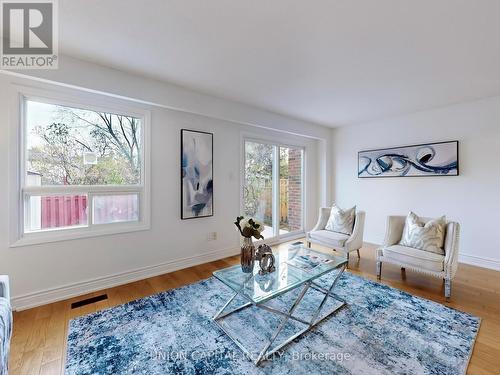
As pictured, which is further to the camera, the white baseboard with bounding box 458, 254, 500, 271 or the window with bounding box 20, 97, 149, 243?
the white baseboard with bounding box 458, 254, 500, 271

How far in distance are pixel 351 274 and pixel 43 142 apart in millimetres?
3946

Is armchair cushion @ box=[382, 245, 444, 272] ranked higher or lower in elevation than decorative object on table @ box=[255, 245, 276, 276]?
lower

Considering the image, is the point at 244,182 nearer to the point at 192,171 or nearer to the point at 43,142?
the point at 192,171

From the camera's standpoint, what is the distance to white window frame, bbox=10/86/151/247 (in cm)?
223

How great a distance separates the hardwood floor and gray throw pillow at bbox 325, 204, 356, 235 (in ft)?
1.70

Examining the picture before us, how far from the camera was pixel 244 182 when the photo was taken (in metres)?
4.09

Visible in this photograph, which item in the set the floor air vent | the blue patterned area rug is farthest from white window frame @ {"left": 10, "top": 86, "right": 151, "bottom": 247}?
the blue patterned area rug

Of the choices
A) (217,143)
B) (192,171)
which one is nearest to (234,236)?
(192,171)

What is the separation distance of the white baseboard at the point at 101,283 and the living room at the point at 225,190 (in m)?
0.02

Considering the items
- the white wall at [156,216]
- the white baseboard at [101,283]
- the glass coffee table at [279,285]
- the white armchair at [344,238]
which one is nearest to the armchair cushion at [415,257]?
the white armchair at [344,238]

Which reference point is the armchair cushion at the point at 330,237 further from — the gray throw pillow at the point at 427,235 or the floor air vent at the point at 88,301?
the floor air vent at the point at 88,301

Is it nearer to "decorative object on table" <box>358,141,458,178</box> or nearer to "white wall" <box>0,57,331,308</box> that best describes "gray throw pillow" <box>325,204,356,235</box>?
"decorative object on table" <box>358,141,458,178</box>

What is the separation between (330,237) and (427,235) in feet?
3.91

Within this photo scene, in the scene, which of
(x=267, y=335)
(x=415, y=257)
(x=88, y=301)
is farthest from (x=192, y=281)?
(x=415, y=257)
